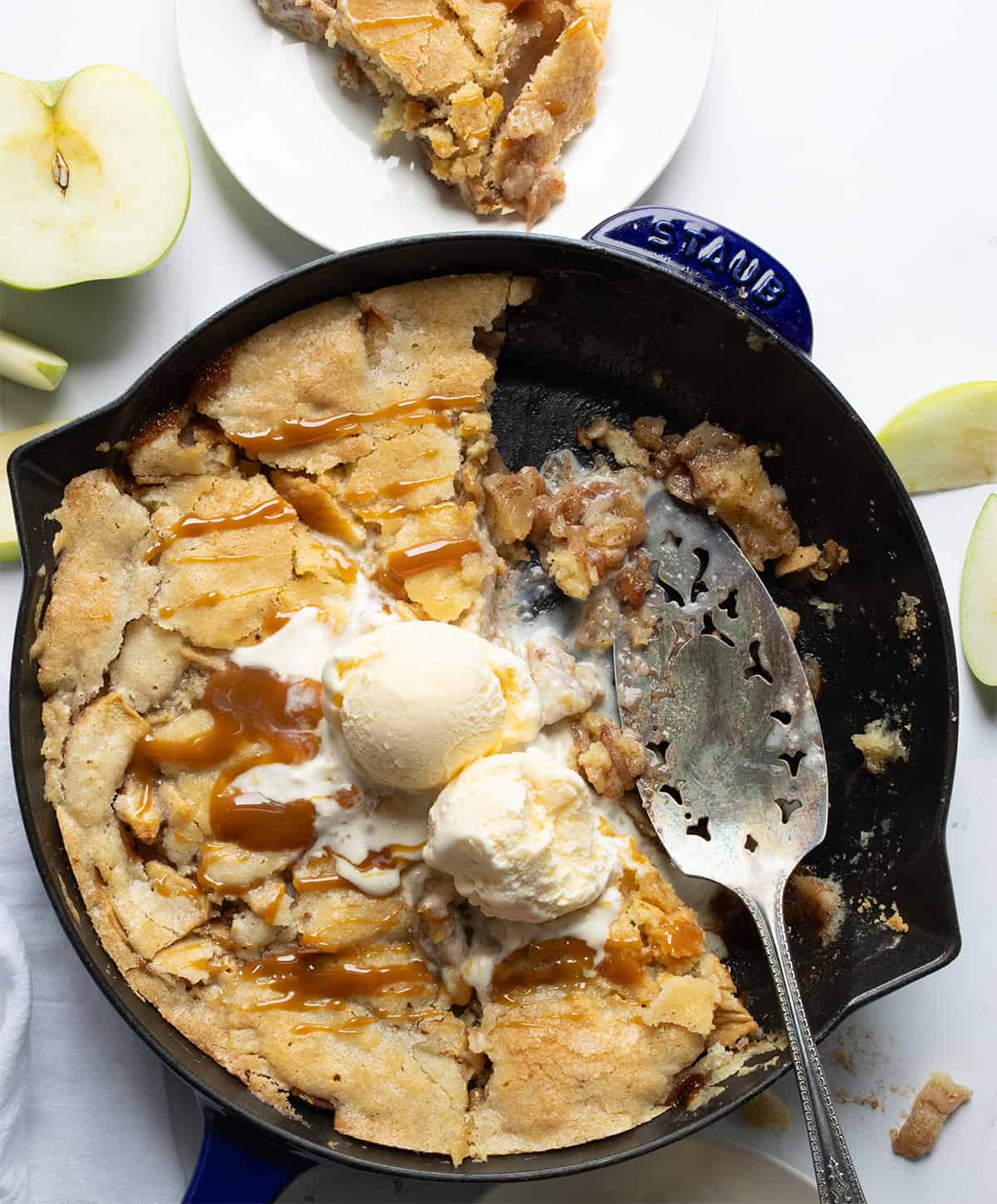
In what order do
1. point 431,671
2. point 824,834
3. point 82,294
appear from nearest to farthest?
point 431,671 → point 824,834 → point 82,294

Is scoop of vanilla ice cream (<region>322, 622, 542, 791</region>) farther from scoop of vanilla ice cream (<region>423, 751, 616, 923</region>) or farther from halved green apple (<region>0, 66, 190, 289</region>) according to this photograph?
halved green apple (<region>0, 66, 190, 289</region>)

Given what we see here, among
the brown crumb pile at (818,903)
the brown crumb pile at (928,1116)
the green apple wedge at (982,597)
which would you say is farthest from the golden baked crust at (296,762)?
the green apple wedge at (982,597)

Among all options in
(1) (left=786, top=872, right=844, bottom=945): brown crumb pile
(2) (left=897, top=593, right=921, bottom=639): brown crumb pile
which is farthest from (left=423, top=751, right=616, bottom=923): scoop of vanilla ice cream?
(2) (left=897, top=593, right=921, bottom=639): brown crumb pile

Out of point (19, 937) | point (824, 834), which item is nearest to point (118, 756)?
point (19, 937)

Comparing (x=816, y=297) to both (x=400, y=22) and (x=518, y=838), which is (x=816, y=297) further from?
(x=518, y=838)

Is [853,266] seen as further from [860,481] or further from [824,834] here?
[824,834]

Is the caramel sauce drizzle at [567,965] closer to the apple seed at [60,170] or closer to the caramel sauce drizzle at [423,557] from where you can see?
the caramel sauce drizzle at [423,557]
